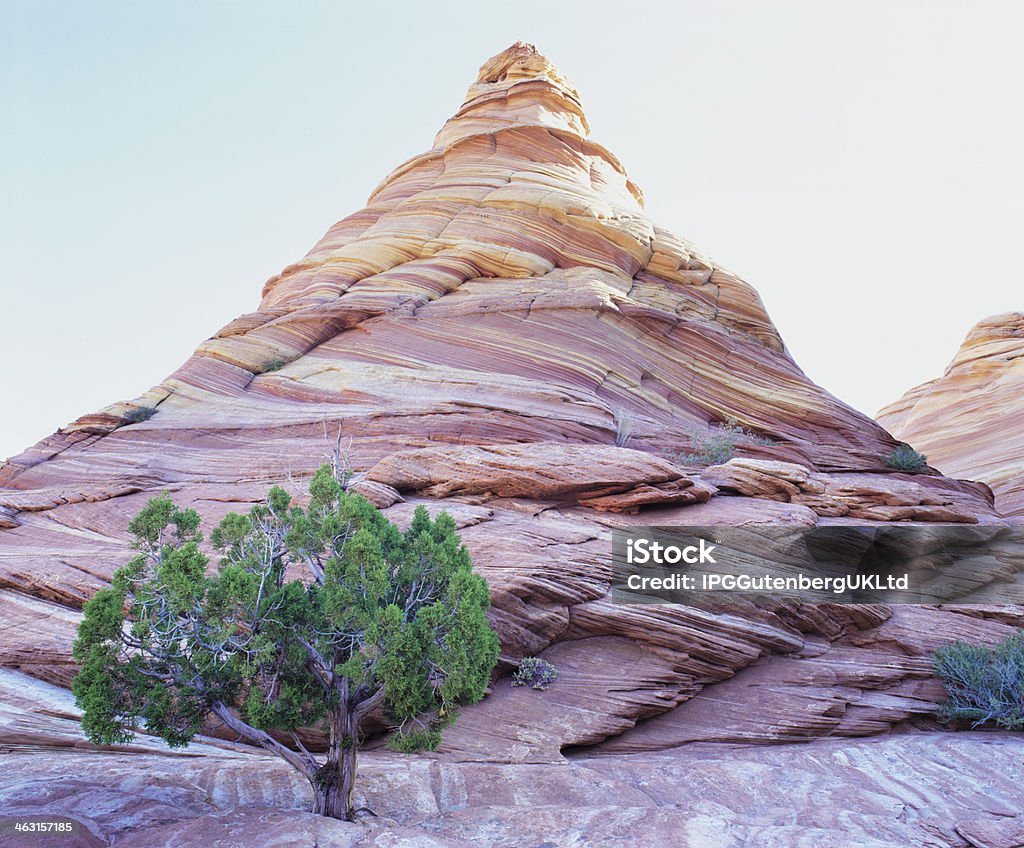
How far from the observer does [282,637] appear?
10.3 metres

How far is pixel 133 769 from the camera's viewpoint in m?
11.1

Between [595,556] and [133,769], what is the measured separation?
964 cm

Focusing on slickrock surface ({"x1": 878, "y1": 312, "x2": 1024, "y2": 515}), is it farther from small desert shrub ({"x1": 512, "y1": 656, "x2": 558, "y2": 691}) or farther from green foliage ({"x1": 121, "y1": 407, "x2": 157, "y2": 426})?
green foliage ({"x1": 121, "y1": 407, "x2": 157, "y2": 426})

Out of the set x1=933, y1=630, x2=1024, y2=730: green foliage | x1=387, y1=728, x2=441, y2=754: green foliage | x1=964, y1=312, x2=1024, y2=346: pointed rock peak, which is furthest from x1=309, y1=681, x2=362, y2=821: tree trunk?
x1=964, y1=312, x2=1024, y2=346: pointed rock peak

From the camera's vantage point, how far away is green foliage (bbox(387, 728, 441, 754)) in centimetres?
1012

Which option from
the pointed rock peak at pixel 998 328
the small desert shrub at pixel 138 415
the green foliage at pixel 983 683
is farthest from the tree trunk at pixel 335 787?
the pointed rock peak at pixel 998 328

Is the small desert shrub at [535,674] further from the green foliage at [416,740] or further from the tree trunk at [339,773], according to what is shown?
the tree trunk at [339,773]

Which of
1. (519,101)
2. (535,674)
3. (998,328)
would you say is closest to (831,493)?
(535,674)

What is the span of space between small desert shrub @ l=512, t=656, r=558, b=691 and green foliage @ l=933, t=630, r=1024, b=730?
344 inches

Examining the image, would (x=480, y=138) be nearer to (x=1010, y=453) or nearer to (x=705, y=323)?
(x=705, y=323)

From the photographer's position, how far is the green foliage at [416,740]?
10.1 m

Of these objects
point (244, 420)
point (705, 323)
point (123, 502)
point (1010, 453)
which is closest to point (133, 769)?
point (123, 502)
